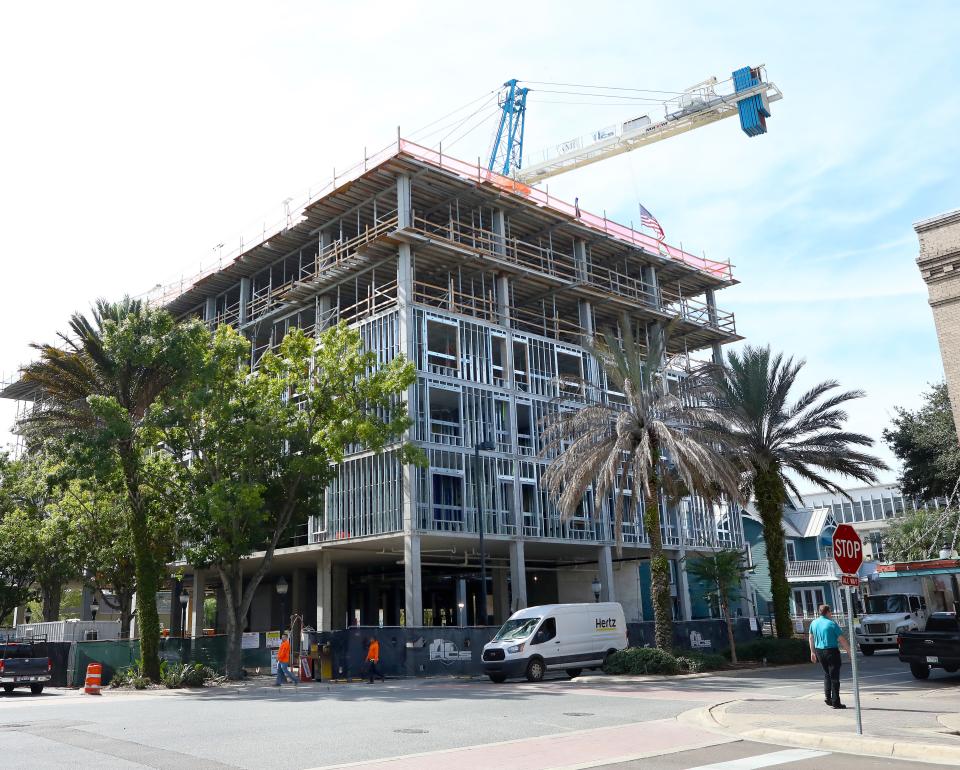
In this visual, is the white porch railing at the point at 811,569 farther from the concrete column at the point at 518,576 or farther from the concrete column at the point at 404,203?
the concrete column at the point at 404,203

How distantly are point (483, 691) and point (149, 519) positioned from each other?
1422 cm

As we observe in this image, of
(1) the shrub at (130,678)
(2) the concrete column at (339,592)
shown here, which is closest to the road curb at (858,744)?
(1) the shrub at (130,678)

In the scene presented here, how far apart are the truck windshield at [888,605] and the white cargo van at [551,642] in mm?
12963

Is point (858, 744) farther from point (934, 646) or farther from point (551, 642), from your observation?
point (551, 642)

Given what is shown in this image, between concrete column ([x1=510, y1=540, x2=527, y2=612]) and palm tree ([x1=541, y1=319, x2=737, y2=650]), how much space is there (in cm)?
869

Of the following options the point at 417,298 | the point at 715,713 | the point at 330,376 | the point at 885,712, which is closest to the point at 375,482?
the point at 330,376

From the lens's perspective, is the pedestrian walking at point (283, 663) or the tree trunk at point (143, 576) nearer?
the pedestrian walking at point (283, 663)

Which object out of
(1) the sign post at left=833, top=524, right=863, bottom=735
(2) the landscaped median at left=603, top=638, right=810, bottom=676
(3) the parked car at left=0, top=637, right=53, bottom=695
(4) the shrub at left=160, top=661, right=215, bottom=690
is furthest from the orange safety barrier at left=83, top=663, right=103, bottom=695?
(1) the sign post at left=833, top=524, right=863, bottom=735

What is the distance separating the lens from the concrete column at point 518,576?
35469 millimetres

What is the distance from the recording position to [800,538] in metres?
61.3

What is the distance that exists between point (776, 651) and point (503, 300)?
1974 cm

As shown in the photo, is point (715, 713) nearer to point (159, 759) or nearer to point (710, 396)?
point (159, 759)

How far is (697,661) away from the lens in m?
25.2

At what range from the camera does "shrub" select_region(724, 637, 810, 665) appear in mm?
27641
